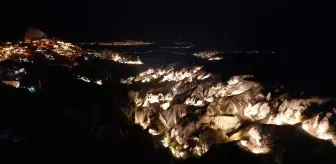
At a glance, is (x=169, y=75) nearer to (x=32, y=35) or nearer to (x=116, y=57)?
(x=116, y=57)

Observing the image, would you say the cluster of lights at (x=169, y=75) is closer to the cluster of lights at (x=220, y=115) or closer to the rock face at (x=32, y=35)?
the cluster of lights at (x=220, y=115)

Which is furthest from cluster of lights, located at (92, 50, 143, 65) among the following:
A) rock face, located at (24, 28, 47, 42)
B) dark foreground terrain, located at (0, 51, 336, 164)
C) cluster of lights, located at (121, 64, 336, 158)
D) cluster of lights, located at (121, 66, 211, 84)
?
cluster of lights, located at (121, 64, 336, 158)

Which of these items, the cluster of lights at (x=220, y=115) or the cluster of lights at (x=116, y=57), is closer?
the cluster of lights at (x=220, y=115)

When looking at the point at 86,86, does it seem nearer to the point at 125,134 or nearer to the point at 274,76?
the point at 125,134

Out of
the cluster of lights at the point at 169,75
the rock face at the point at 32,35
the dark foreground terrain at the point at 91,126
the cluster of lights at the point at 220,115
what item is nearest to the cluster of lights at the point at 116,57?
the cluster of lights at the point at 169,75

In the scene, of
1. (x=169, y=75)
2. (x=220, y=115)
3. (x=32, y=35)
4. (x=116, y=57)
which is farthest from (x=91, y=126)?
(x=32, y=35)

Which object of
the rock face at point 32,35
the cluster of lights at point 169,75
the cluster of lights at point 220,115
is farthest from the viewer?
the rock face at point 32,35
